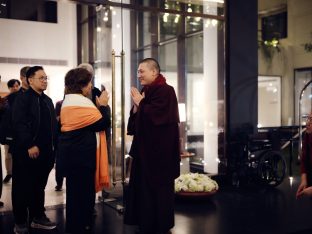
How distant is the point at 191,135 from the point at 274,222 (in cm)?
399

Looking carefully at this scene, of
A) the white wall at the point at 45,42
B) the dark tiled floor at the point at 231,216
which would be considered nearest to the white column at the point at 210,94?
the dark tiled floor at the point at 231,216

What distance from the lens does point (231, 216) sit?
3.87m

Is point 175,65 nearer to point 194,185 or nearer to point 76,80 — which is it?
point 194,185

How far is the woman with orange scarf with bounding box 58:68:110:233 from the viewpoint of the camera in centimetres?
297

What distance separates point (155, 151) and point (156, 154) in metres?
0.02

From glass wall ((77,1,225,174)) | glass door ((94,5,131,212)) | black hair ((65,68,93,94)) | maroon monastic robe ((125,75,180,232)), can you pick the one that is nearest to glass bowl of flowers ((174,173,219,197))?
glass door ((94,5,131,212))

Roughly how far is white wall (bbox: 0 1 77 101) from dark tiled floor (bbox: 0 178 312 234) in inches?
206

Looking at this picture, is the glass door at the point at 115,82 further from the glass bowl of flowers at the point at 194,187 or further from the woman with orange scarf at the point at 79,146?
the woman with orange scarf at the point at 79,146

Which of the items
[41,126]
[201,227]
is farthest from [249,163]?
[41,126]

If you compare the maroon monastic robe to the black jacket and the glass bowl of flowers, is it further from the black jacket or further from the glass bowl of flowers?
the glass bowl of flowers

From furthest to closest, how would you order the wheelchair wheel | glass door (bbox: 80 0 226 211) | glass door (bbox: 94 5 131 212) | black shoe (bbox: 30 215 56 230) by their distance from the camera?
the wheelchair wheel, glass door (bbox: 80 0 226 211), glass door (bbox: 94 5 131 212), black shoe (bbox: 30 215 56 230)

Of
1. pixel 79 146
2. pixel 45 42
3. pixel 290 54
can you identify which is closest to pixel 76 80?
pixel 79 146

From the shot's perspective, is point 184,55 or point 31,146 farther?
point 184,55

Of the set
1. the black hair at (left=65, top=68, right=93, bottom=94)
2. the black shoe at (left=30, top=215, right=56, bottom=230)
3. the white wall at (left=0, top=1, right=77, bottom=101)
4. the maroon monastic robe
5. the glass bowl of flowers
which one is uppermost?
the white wall at (left=0, top=1, right=77, bottom=101)
